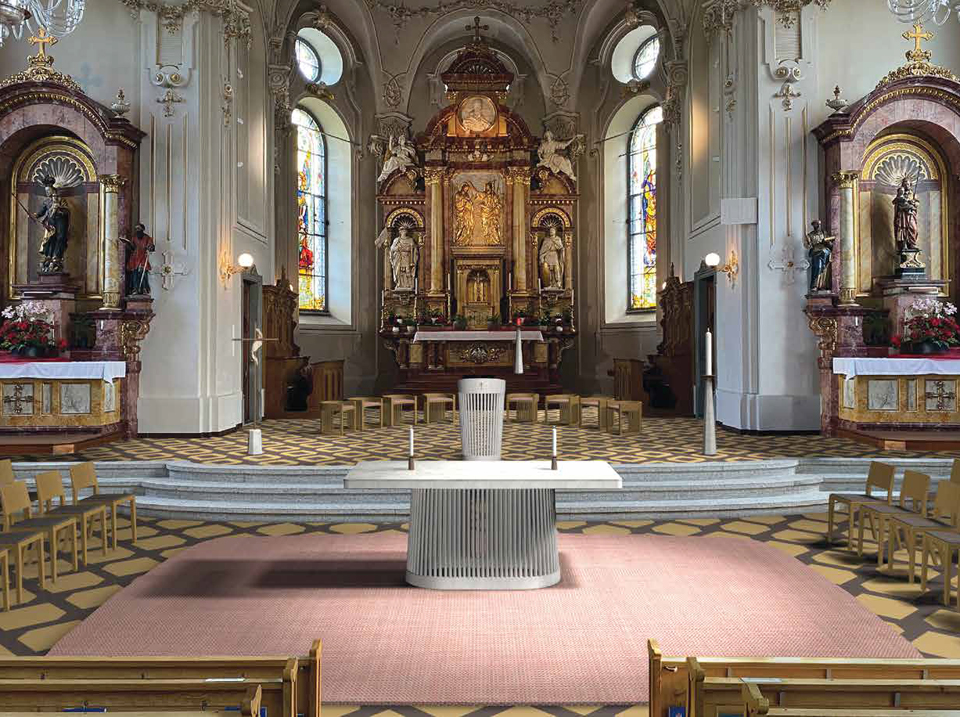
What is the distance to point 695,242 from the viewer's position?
1403 cm

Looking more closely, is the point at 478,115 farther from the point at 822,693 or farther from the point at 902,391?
the point at 822,693

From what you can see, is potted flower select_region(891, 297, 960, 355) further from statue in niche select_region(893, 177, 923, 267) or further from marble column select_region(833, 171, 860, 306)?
marble column select_region(833, 171, 860, 306)

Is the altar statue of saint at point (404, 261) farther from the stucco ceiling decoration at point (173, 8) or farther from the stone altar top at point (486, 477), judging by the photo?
the stone altar top at point (486, 477)

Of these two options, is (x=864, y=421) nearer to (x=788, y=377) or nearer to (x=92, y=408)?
(x=788, y=377)

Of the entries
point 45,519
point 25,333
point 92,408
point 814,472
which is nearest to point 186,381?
point 92,408

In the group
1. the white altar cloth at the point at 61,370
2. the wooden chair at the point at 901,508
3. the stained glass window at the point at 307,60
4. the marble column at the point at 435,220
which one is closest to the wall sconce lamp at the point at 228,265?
the white altar cloth at the point at 61,370

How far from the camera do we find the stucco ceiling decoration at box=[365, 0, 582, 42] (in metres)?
18.1

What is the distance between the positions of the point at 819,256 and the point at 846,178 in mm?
1130

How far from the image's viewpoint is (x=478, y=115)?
17.7 m

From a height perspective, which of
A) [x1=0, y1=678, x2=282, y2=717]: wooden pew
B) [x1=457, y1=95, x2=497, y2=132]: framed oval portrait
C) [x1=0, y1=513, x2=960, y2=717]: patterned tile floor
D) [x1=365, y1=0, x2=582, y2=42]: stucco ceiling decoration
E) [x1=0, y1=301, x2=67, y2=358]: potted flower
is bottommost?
[x1=0, y1=513, x2=960, y2=717]: patterned tile floor

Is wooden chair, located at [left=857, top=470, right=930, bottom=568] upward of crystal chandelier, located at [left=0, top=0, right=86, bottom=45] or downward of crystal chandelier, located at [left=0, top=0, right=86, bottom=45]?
downward

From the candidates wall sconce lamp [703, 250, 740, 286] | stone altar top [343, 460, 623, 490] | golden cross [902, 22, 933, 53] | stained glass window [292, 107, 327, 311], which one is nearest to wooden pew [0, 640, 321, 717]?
stone altar top [343, 460, 623, 490]

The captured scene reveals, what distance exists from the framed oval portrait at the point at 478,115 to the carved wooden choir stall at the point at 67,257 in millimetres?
8354

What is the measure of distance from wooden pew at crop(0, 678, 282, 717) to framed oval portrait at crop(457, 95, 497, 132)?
658 inches
